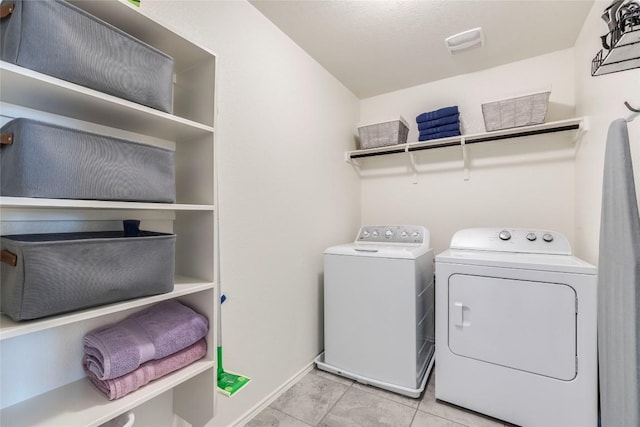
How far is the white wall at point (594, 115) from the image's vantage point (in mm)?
1207

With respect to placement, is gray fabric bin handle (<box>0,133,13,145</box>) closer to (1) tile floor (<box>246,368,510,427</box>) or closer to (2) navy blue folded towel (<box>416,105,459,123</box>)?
(1) tile floor (<box>246,368,510,427</box>)

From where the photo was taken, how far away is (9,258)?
71 cm

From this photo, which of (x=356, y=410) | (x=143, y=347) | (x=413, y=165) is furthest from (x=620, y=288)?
(x=413, y=165)

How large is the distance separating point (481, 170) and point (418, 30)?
4.03ft

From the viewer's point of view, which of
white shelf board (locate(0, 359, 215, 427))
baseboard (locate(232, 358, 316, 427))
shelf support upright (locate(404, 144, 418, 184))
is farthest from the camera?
shelf support upright (locate(404, 144, 418, 184))

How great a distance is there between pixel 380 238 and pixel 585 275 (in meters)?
1.27

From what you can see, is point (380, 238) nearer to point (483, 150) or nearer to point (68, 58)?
point (483, 150)

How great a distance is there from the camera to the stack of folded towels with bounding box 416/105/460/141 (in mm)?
2318

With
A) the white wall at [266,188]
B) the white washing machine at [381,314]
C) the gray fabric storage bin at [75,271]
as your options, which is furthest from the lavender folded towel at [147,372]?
the white washing machine at [381,314]

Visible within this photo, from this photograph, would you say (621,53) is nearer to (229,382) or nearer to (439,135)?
(439,135)

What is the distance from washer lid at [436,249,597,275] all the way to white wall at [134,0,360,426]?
1.00m

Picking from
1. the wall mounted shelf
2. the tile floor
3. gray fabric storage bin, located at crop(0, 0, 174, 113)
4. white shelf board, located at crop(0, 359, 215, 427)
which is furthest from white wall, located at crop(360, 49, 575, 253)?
white shelf board, located at crop(0, 359, 215, 427)

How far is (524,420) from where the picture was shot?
155 cm

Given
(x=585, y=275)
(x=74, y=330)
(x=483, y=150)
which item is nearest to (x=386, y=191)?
(x=483, y=150)
